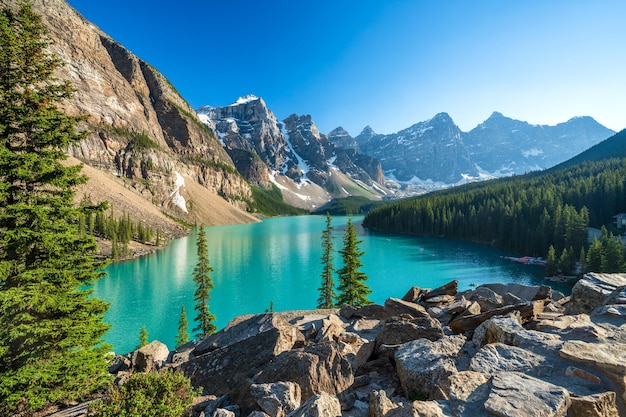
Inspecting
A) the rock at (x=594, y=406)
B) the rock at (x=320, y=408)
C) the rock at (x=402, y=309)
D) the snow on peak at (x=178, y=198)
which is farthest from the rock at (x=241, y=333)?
the snow on peak at (x=178, y=198)

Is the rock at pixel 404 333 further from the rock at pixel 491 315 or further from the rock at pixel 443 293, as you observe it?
the rock at pixel 443 293

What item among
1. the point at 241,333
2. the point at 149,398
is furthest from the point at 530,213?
the point at 149,398

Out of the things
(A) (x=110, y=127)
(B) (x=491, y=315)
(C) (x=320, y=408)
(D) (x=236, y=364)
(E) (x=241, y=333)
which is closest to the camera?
(C) (x=320, y=408)

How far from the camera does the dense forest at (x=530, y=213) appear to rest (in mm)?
77062

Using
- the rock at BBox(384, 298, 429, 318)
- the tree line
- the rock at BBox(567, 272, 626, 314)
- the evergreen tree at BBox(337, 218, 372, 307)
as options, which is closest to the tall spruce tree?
the rock at BBox(384, 298, 429, 318)

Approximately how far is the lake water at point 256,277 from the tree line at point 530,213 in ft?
34.8

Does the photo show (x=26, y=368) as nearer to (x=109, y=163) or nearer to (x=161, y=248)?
(x=161, y=248)

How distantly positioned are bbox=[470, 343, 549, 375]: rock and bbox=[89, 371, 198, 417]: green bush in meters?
6.74

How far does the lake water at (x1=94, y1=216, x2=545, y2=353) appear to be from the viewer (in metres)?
40.6

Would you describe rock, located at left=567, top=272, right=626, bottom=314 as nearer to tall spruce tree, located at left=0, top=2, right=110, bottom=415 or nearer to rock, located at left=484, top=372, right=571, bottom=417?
rock, located at left=484, top=372, right=571, bottom=417

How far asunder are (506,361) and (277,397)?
5.26 m

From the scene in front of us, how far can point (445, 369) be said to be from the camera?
630 cm

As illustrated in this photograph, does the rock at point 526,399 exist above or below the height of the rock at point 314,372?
above

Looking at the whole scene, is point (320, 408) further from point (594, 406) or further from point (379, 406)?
point (594, 406)
